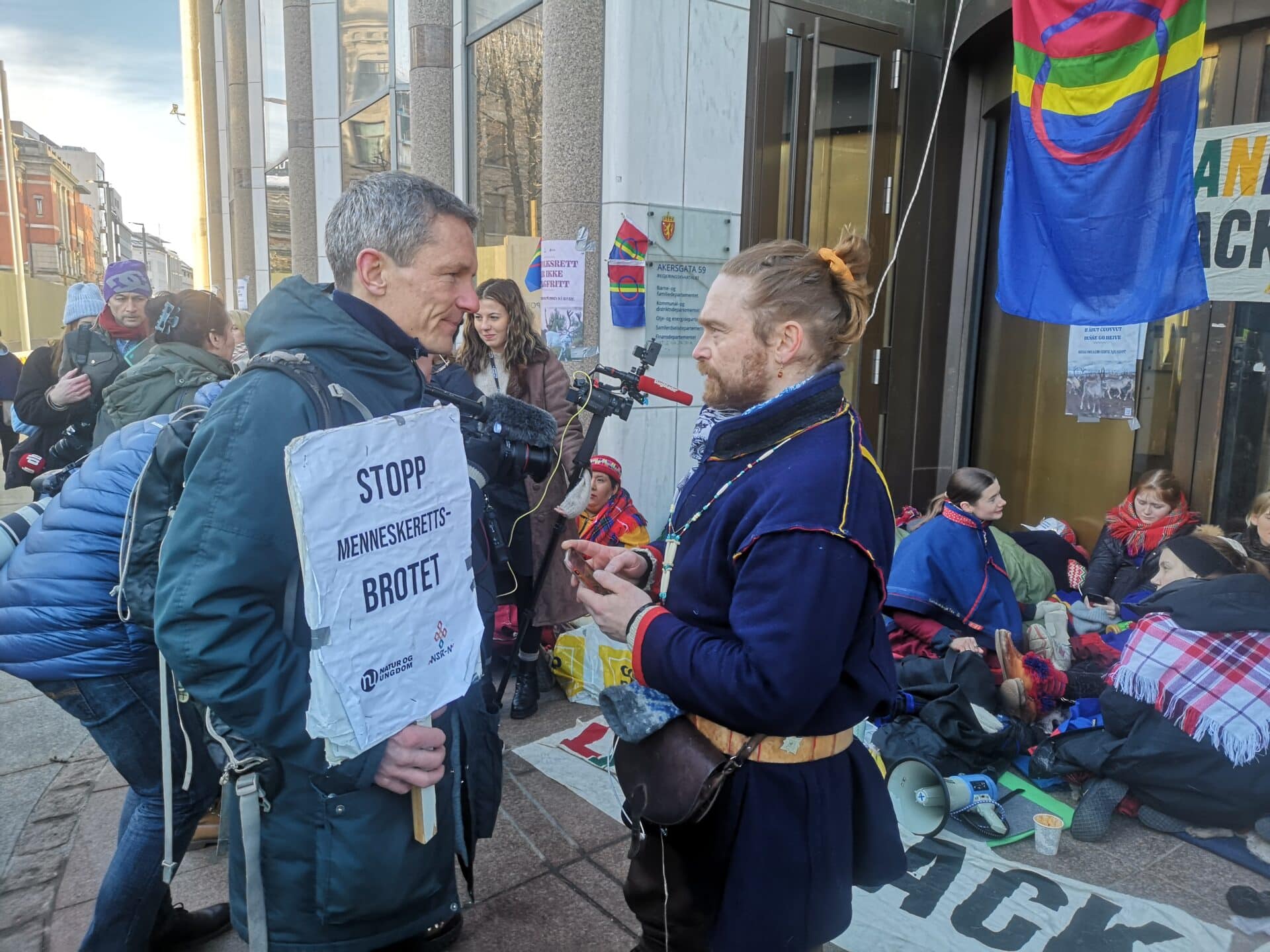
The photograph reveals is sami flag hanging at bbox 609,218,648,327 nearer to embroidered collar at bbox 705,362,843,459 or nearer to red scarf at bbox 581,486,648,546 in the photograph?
red scarf at bbox 581,486,648,546

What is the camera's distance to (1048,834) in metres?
3.18

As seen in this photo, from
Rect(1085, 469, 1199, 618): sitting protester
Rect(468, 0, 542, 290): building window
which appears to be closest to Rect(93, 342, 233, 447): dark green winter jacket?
Rect(468, 0, 542, 290): building window

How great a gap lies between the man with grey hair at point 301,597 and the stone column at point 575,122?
11.9ft

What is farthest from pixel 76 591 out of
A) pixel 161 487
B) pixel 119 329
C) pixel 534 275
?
pixel 534 275

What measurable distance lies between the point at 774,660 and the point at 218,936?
7.56 feet

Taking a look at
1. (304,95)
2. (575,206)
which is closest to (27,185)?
(304,95)

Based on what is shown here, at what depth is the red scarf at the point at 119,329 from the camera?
16.2 feet

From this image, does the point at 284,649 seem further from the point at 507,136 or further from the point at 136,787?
the point at 507,136

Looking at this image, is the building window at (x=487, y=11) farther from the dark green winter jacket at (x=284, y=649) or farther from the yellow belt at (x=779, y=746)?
the yellow belt at (x=779, y=746)

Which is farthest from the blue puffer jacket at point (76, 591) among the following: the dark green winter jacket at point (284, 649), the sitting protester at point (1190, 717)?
the sitting protester at point (1190, 717)

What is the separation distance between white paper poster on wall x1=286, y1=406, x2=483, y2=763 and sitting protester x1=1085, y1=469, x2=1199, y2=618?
172 inches

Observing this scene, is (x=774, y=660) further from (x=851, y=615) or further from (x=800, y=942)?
(x=800, y=942)

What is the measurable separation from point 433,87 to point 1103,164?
602 cm

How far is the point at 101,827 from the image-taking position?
131 inches
